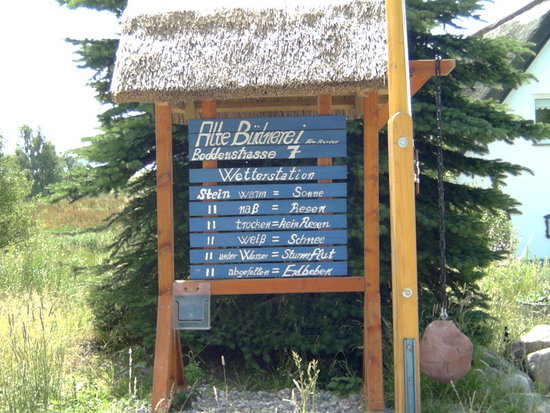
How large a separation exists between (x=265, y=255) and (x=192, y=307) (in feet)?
2.26

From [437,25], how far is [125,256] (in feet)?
13.1

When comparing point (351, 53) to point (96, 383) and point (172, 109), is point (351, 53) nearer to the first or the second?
point (172, 109)

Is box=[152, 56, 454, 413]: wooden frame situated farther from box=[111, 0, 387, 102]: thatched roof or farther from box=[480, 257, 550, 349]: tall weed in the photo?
box=[480, 257, 550, 349]: tall weed

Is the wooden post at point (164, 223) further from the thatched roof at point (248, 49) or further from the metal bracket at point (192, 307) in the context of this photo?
the thatched roof at point (248, 49)

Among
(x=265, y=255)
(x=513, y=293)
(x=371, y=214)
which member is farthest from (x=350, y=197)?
(x=513, y=293)

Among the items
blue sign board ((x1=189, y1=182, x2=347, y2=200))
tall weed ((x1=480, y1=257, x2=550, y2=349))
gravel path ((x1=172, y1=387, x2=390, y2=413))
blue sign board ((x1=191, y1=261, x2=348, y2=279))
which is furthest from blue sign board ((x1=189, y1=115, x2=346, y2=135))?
tall weed ((x1=480, y1=257, x2=550, y2=349))

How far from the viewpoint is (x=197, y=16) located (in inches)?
205

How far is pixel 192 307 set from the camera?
5316 mm

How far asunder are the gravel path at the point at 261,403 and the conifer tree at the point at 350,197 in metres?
0.54

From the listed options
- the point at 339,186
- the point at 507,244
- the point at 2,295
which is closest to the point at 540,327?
the point at 339,186

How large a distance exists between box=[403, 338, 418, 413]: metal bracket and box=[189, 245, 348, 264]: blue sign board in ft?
3.47

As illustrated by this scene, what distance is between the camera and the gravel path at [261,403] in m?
5.46

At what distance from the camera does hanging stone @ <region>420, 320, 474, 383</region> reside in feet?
15.6

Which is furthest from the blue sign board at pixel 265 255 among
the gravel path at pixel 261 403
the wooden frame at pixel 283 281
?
the gravel path at pixel 261 403
